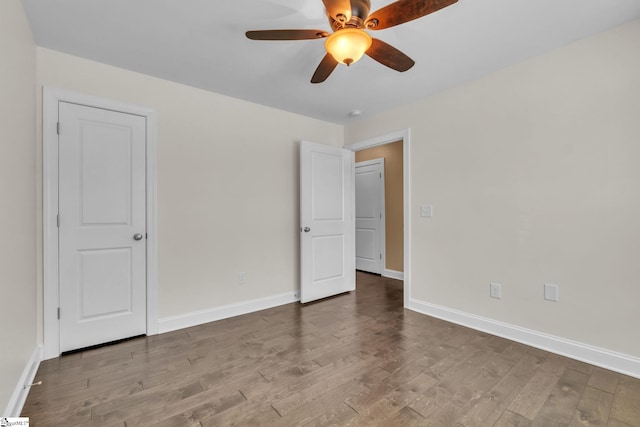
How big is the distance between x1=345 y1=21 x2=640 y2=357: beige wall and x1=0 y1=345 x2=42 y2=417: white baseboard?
330 cm

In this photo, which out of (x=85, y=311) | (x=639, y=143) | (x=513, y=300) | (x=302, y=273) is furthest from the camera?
(x=302, y=273)

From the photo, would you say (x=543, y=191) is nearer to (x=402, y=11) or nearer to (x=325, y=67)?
(x=402, y=11)

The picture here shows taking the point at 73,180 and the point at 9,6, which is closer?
the point at 9,6

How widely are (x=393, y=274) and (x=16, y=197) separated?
15.1 feet

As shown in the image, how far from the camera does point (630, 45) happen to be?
6.72 feet

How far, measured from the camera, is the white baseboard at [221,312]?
281cm

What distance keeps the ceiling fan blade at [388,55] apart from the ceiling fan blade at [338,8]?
241 mm

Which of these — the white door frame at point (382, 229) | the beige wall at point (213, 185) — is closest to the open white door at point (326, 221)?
the beige wall at point (213, 185)

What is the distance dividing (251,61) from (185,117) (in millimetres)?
948

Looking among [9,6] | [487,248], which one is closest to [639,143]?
[487,248]

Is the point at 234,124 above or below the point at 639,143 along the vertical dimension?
above

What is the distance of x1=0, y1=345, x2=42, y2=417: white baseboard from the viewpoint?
1.55m

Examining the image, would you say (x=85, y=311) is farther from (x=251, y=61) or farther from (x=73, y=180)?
(x=251, y=61)

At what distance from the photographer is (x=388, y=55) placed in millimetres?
1837
